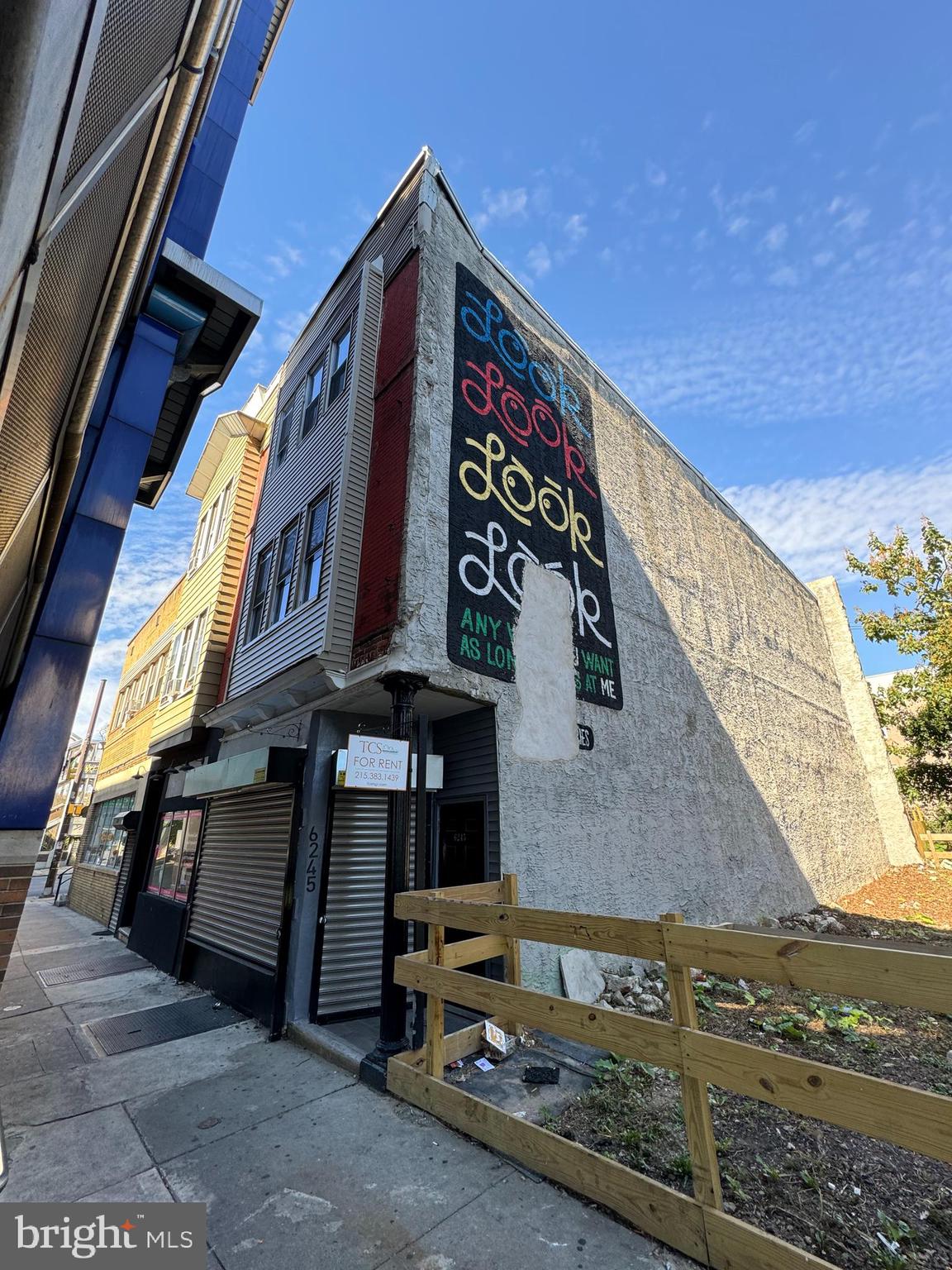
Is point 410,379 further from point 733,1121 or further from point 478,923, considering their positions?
point 733,1121

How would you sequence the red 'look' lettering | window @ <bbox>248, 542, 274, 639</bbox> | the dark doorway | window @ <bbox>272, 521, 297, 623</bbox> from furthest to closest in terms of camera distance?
window @ <bbox>248, 542, 274, 639</bbox> → window @ <bbox>272, 521, 297, 623</bbox> → the red 'look' lettering → the dark doorway

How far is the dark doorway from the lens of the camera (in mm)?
7902

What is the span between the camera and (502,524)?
9.05 m

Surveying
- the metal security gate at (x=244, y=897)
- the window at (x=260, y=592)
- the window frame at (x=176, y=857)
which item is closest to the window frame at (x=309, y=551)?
the window at (x=260, y=592)

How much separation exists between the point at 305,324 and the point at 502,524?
24.5 ft

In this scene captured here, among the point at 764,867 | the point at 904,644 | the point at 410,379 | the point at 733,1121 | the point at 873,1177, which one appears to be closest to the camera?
the point at 873,1177

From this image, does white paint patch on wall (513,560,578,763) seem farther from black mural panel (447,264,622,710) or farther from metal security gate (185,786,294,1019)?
metal security gate (185,786,294,1019)

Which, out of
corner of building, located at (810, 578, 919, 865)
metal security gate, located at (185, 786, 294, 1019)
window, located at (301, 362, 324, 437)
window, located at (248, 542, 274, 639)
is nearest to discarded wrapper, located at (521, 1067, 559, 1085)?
metal security gate, located at (185, 786, 294, 1019)

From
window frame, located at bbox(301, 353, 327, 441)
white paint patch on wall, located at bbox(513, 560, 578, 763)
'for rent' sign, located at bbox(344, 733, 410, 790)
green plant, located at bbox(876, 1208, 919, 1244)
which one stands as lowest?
green plant, located at bbox(876, 1208, 919, 1244)

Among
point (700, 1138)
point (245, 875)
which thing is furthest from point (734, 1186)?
point (245, 875)

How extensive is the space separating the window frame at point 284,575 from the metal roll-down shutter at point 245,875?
9.95ft

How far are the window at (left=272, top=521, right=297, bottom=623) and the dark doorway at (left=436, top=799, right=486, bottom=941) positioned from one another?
4.47 meters

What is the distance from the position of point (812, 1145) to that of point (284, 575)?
9711 mm

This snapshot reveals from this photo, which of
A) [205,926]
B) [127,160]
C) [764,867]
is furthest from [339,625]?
[764,867]
